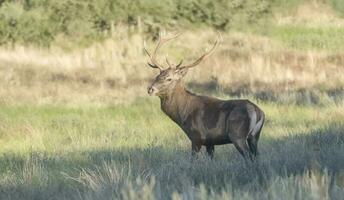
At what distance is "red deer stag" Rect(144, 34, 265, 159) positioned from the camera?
9523mm

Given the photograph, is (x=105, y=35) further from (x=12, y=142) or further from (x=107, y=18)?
(x=12, y=142)

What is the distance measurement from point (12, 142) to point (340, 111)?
5815mm

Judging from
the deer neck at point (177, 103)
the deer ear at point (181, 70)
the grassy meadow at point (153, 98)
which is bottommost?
the grassy meadow at point (153, 98)

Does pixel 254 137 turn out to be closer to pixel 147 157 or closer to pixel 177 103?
pixel 177 103

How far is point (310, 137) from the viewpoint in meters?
10.9

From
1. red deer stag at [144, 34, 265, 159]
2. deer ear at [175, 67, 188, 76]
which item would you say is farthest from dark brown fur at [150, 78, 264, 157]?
deer ear at [175, 67, 188, 76]

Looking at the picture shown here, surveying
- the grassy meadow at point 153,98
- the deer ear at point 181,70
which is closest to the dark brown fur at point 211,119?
the deer ear at point 181,70

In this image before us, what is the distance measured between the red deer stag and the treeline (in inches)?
860

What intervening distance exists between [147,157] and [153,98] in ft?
26.8

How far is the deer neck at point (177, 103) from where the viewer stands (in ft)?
33.5

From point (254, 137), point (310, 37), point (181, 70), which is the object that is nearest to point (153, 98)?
point (181, 70)

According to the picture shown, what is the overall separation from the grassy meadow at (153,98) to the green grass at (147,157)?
3 cm

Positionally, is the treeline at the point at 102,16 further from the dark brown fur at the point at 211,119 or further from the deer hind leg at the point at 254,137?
the deer hind leg at the point at 254,137

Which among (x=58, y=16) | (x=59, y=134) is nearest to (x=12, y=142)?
(x=59, y=134)
